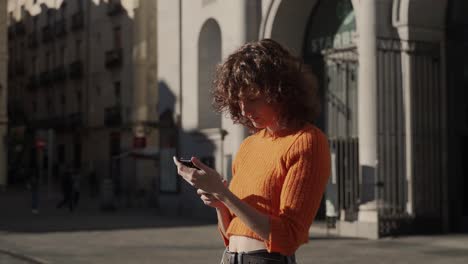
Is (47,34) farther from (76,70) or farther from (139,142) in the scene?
(139,142)

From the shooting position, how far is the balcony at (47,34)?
52.9 metres

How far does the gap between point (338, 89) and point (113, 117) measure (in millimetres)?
25339

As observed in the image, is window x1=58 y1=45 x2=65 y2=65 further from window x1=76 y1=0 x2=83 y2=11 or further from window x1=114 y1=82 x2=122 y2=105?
window x1=114 y1=82 x2=122 y2=105

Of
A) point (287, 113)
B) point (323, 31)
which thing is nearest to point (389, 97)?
point (323, 31)

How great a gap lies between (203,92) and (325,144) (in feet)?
70.7

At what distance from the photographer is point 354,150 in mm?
17938

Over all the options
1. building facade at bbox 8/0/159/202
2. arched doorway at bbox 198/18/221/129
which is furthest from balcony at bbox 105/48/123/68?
arched doorway at bbox 198/18/221/129

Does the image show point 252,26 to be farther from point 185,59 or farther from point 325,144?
point 325,144

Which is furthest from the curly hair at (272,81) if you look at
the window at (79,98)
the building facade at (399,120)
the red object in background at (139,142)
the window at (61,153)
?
the window at (61,153)

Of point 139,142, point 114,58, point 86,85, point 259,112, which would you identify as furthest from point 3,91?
point 259,112

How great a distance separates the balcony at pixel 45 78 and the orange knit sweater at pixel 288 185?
51535mm

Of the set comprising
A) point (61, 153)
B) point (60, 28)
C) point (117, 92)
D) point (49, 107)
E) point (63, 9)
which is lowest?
point (61, 153)

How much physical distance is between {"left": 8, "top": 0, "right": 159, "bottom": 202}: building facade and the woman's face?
91.8 ft

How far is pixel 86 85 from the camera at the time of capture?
158 feet
